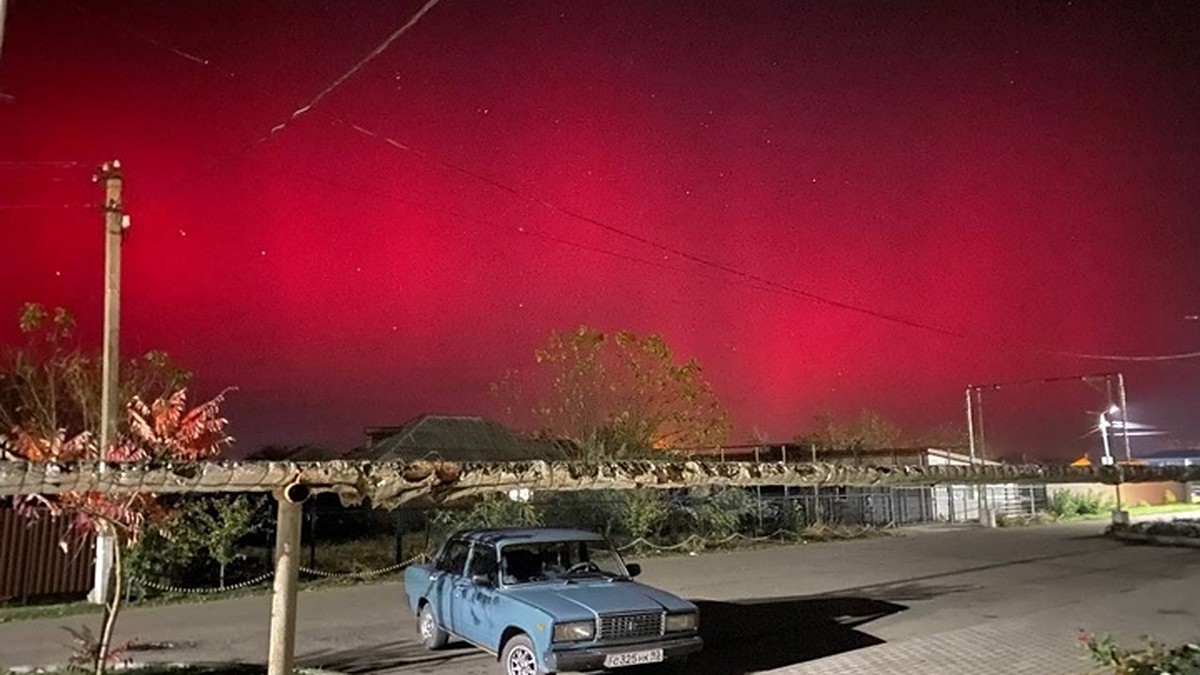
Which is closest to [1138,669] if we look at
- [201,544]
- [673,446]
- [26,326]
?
[201,544]

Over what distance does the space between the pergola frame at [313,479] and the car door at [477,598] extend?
4.18 m

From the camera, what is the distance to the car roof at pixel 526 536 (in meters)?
10.0

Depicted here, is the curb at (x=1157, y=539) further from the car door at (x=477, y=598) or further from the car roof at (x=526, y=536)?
the car door at (x=477, y=598)

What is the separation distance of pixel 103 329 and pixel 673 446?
19695mm

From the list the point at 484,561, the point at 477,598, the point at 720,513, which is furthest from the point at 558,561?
the point at 720,513

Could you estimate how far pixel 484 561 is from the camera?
392 inches

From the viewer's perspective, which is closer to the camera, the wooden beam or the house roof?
the wooden beam

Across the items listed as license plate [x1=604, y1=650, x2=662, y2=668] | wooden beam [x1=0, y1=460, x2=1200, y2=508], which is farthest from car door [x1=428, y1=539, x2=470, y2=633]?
wooden beam [x1=0, y1=460, x2=1200, y2=508]

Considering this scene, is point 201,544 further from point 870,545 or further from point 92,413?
point 870,545

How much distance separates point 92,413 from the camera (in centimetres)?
2006

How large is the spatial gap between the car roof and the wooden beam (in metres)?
4.34

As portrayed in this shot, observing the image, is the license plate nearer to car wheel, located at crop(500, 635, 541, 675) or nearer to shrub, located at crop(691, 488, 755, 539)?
car wheel, located at crop(500, 635, 541, 675)

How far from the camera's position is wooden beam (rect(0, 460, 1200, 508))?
4871mm

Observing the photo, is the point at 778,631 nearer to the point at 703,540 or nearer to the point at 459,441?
the point at 703,540
